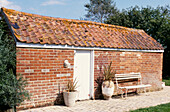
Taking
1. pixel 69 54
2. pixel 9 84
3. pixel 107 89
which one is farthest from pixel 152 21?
pixel 9 84

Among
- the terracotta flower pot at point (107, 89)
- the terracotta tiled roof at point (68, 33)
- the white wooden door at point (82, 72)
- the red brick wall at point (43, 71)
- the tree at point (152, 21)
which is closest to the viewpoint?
the red brick wall at point (43, 71)

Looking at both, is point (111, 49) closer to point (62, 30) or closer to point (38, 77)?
point (62, 30)

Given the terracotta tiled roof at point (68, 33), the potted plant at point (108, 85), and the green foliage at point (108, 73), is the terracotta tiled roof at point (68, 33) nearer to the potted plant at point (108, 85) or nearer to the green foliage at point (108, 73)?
the green foliage at point (108, 73)

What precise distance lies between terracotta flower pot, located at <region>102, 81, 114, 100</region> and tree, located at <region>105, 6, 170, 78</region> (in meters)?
12.4

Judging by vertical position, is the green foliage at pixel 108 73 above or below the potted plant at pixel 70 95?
above

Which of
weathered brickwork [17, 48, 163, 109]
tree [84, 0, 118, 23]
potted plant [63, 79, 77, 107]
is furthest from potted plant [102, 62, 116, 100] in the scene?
tree [84, 0, 118, 23]

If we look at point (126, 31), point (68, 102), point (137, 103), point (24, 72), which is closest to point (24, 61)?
point (24, 72)

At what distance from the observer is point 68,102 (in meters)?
7.73

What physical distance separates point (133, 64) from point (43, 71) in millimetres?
5243

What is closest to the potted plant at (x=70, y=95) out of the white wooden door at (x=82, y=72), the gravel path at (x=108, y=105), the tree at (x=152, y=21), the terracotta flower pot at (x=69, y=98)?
the terracotta flower pot at (x=69, y=98)

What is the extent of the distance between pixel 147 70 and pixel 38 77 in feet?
21.8

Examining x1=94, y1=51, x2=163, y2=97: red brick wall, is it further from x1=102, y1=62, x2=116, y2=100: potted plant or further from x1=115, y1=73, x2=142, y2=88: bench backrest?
x1=102, y1=62, x2=116, y2=100: potted plant

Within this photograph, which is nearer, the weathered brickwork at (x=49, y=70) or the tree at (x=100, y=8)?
the weathered brickwork at (x=49, y=70)

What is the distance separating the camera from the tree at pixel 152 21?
19.7 meters
